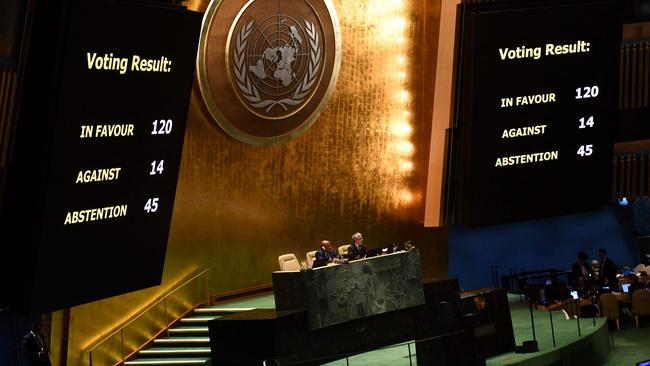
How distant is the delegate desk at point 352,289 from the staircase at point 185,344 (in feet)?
4.52

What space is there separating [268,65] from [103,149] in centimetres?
722

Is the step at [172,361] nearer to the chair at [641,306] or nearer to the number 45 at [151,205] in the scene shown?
the number 45 at [151,205]

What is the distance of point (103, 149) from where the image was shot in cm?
892

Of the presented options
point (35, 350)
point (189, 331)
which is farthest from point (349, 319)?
point (35, 350)

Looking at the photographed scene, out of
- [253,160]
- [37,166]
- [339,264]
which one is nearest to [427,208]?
[253,160]

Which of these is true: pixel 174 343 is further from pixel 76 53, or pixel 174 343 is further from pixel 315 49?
pixel 76 53

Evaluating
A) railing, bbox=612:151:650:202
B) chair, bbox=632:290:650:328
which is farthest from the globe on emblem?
chair, bbox=632:290:650:328

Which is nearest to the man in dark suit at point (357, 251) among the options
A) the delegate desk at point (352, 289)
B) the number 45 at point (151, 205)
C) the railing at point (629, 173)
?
the delegate desk at point (352, 289)

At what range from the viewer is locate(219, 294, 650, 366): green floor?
45.0 feet

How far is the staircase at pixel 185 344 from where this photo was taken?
13953 mm

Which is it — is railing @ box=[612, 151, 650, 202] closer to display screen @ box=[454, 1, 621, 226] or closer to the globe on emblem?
display screen @ box=[454, 1, 621, 226]

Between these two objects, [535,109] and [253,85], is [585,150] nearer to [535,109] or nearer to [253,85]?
[535,109]

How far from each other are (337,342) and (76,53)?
21.0 feet

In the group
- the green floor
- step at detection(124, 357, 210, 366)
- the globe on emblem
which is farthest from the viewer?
the globe on emblem
